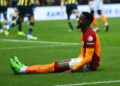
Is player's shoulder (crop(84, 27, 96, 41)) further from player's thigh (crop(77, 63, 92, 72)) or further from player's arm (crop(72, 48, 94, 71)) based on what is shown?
player's thigh (crop(77, 63, 92, 72))

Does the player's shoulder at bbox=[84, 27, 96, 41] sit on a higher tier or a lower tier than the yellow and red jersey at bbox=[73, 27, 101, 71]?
higher

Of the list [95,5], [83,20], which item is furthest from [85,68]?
[95,5]

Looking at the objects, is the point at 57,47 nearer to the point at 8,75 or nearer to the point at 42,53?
the point at 42,53

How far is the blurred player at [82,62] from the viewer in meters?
9.34

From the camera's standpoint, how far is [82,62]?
9305mm

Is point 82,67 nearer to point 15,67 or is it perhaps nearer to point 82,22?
point 82,22

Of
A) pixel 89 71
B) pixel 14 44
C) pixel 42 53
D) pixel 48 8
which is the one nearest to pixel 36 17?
pixel 48 8

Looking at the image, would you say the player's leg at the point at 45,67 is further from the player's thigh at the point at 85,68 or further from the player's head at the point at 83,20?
the player's head at the point at 83,20

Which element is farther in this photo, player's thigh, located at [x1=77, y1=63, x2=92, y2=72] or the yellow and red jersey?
player's thigh, located at [x1=77, y1=63, x2=92, y2=72]

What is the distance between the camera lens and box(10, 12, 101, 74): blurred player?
9.34m

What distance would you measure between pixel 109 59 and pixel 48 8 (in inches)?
818

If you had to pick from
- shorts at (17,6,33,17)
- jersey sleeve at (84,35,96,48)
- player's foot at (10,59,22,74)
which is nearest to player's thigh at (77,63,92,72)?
jersey sleeve at (84,35,96,48)

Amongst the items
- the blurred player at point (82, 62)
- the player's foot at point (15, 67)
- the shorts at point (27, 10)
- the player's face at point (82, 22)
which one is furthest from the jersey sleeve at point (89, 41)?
the shorts at point (27, 10)

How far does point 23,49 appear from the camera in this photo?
15.1 meters
